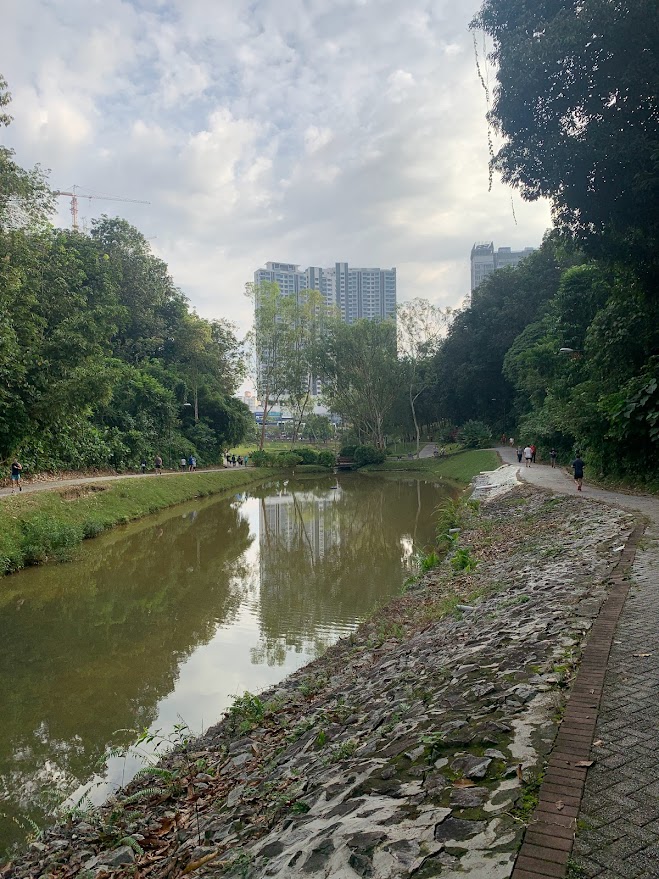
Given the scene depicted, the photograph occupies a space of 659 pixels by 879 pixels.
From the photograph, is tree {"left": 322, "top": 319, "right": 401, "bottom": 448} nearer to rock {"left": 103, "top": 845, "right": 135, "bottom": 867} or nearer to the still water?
the still water

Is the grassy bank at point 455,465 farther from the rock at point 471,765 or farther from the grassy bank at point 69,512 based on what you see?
the rock at point 471,765

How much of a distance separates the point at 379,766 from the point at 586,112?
26.8ft

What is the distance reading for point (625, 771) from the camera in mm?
3143

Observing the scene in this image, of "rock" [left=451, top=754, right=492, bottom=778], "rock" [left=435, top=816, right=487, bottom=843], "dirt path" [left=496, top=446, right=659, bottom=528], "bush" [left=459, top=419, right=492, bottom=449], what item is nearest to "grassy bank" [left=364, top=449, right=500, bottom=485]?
"bush" [left=459, top=419, right=492, bottom=449]

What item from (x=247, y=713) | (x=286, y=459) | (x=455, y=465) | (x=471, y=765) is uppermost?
(x=471, y=765)

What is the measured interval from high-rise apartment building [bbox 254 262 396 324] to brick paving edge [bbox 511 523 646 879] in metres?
105

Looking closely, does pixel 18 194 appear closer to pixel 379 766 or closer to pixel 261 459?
pixel 379 766

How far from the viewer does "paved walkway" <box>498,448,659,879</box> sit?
2467 mm

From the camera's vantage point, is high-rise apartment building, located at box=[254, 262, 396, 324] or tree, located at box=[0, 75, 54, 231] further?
high-rise apartment building, located at box=[254, 262, 396, 324]

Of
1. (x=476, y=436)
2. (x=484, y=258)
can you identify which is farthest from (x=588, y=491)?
(x=484, y=258)

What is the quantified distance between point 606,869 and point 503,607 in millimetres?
5399

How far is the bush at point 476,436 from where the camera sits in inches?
2050

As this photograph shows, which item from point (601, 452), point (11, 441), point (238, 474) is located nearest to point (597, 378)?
point (601, 452)

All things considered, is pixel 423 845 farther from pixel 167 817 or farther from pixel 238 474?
pixel 238 474
